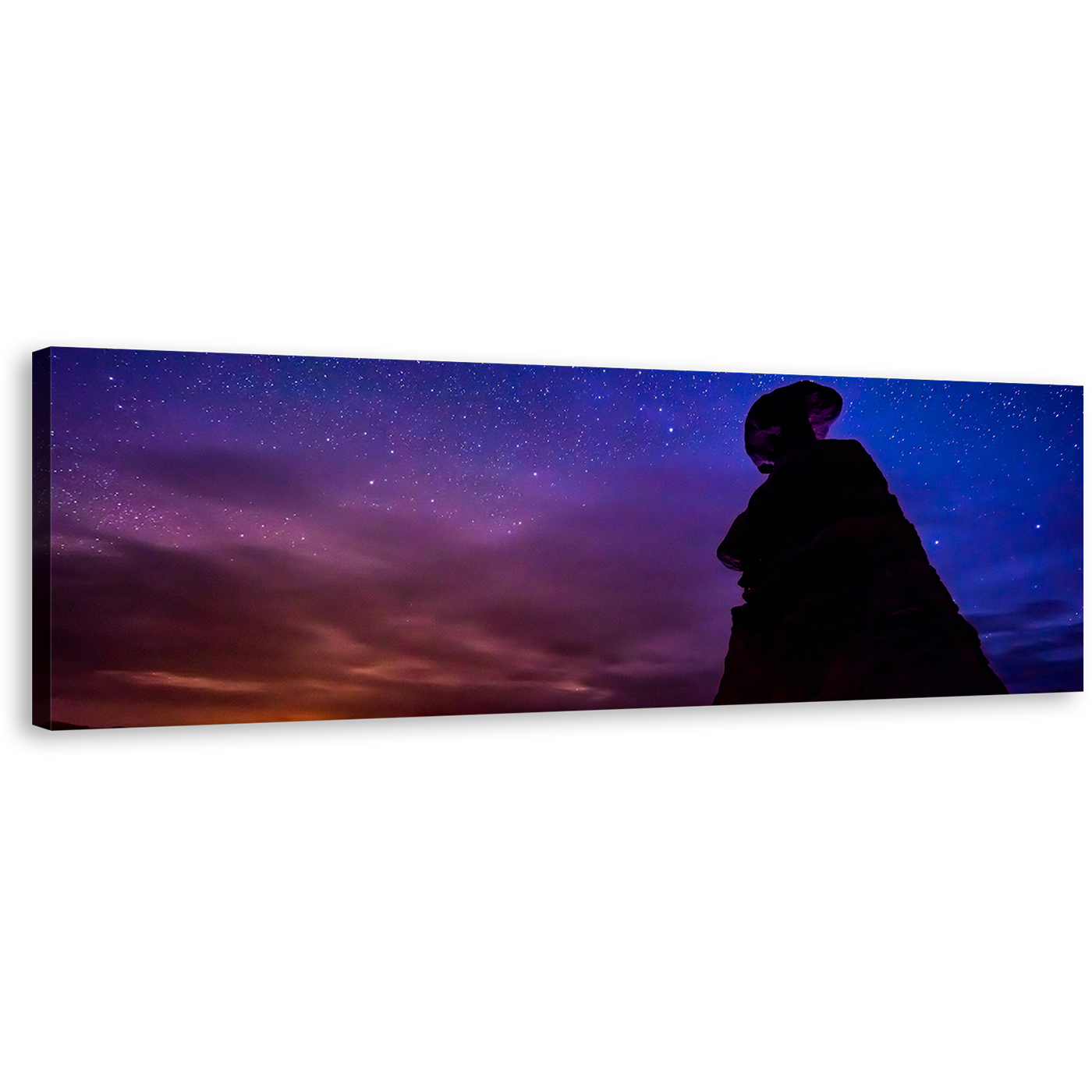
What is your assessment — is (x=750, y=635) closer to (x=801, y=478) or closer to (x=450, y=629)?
(x=801, y=478)

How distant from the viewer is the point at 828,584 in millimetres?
9430

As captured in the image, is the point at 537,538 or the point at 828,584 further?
the point at 828,584

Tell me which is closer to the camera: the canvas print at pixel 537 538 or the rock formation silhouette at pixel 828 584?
the canvas print at pixel 537 538

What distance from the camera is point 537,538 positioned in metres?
8.20

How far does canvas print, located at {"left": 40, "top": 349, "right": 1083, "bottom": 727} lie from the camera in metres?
6.99

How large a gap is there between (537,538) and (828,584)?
109 inches

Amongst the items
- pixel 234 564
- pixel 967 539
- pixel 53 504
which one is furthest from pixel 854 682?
pixel 53 504

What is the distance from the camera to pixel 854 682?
9.20 meters

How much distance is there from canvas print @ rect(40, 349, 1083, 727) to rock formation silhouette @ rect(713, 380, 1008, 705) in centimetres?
2

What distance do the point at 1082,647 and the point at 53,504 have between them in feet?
27.7

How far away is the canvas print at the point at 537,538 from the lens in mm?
6992

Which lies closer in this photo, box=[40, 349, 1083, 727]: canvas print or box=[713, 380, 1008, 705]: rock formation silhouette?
box=[40, 349, 1083, 727]: canvas print

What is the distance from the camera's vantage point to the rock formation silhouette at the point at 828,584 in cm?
920

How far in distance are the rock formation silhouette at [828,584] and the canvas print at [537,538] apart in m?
0.02
